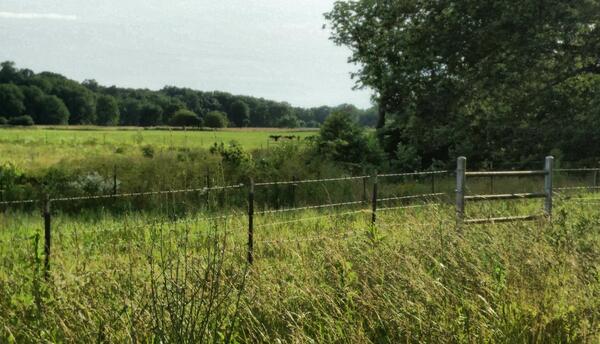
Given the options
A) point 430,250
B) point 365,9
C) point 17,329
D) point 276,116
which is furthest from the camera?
point 276,116

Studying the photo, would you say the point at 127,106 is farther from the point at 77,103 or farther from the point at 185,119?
the point at 185,119

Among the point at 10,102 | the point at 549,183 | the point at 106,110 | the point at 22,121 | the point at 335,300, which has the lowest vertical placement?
the point at 335,300

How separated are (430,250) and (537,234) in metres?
1.36

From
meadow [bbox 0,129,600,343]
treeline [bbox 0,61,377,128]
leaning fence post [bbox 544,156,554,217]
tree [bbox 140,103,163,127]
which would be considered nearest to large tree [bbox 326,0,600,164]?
leaning fence post [bbox 544,156,554,217]

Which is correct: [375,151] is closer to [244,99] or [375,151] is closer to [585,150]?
[585,150]

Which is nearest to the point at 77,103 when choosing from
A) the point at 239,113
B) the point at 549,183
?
the point at 239,113

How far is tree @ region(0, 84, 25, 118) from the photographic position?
106 m

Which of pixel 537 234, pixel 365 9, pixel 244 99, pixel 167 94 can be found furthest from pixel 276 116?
pixel 537 234

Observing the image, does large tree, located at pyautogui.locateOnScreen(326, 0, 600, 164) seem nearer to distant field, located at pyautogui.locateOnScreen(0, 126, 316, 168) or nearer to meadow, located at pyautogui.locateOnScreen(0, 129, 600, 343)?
distant field, located at pyautogui.locateOnScreen(0, 126, 316, 168)

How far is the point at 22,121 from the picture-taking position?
336 ft

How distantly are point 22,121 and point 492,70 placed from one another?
97351mm

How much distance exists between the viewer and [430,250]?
6.25 metres

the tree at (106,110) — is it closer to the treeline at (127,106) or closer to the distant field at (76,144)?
the treeline at (127,106)

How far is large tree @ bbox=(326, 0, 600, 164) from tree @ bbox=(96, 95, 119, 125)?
370ft
